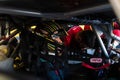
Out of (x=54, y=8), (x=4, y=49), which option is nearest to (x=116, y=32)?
(x=54, y=8)

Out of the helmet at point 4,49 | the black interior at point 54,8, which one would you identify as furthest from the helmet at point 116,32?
the helmet at point 4,49

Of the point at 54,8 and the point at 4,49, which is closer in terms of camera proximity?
the point at 54,8

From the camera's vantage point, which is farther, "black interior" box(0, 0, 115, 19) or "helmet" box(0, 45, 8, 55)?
"helmet" box(0, 45, 8, 55)

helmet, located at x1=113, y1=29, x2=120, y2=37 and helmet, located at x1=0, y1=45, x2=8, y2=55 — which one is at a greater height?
helmet, located at x1=113, y1=29, x2=120, y2=37

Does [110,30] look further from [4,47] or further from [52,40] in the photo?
[4,47]

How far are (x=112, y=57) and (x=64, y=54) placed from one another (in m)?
0.28

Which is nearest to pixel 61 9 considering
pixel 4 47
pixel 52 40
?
pixel 52 40

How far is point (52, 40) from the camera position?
1245mm

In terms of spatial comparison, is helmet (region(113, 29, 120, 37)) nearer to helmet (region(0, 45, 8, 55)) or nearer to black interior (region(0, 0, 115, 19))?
black interior (region(0, 0, 115, 19))

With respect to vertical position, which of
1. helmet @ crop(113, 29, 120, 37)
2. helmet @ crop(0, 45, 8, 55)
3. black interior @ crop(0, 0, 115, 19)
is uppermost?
black interior @ crop(0, 0, 115, 19)

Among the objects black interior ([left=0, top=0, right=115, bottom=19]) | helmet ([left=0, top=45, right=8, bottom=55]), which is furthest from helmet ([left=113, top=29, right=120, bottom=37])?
helmet ([left=0, top=45, right=8, bottom=55])

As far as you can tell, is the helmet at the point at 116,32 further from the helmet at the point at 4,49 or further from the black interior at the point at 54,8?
the helmet at the point at 4,49

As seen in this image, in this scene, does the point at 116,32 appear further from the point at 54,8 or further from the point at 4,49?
the point at 4,49

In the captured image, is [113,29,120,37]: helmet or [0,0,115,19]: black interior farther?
[113,29,120,37]: helmet
